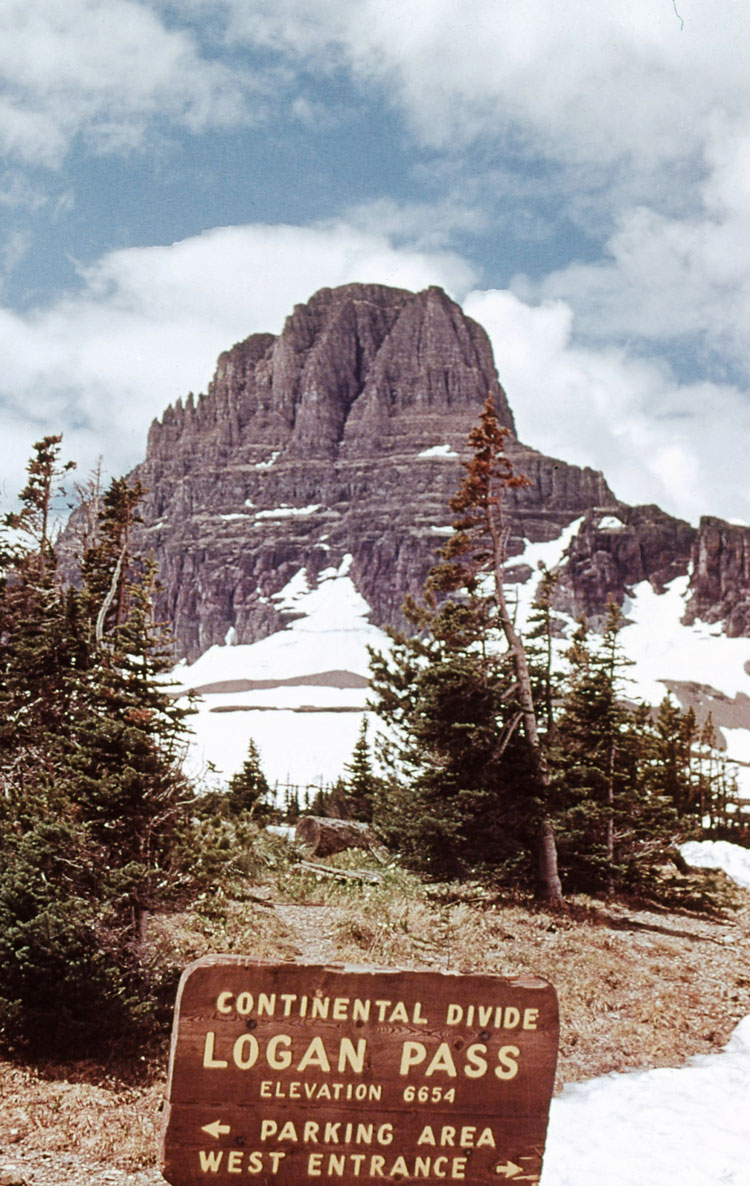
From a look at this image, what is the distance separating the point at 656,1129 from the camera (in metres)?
7.17

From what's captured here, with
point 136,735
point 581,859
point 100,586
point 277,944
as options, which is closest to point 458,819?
point 581,859

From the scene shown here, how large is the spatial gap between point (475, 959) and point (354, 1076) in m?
10.0

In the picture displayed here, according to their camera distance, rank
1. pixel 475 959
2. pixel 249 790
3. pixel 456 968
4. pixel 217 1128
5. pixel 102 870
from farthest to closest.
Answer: pixel 249 790, pixel 475 959, pixel 456 968, pixel 102 870, pixel 217 1128

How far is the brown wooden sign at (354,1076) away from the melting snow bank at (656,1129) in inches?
123

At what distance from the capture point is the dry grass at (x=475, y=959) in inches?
294

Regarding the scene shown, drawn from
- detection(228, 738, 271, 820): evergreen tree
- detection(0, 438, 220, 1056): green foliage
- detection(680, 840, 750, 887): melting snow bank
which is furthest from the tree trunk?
detection(228, 738, 271, 820): evergreen tree

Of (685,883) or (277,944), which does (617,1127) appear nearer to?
(277,944)

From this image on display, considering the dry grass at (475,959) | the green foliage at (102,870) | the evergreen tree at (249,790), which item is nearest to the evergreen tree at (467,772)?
the dry grass at (475,959)

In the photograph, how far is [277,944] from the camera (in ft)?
42.4

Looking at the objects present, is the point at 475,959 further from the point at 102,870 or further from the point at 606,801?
the point at 606,801

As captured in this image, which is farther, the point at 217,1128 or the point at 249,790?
the point at 249,790

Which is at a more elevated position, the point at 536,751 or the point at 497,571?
the point at 497,571

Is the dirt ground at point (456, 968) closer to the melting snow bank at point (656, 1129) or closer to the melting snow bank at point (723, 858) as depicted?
the melting snow bank at point (656, 1129)

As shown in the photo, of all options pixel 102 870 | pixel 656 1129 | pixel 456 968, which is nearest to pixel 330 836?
pixel 456 968
